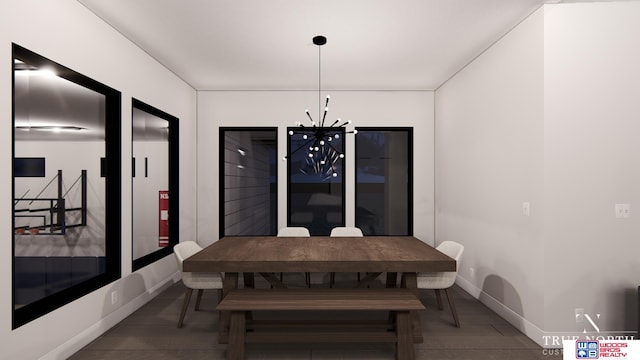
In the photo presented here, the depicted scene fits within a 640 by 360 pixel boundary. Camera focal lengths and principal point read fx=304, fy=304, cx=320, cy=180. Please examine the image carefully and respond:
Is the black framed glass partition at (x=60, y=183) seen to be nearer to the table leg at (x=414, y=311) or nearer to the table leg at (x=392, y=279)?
the table leg at (x=392, y=279)

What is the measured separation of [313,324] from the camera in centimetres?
247

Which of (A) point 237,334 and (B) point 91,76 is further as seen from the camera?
(B) point 91,76

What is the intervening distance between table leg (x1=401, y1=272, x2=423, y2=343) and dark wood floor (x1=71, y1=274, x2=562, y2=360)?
0.40 feet

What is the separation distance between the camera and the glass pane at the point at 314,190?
5066mm

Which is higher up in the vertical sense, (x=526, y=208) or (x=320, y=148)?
(x=320, y=148)

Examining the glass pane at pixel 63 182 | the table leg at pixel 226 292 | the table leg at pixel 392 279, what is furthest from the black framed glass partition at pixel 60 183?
the table leg at pixel 392 279

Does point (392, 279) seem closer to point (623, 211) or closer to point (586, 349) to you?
point (586, 349)

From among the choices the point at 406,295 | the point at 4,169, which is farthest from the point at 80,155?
the point at 406,295

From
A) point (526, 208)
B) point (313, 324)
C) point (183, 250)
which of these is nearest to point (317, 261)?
point (313, 324)

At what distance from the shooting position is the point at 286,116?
5.01m

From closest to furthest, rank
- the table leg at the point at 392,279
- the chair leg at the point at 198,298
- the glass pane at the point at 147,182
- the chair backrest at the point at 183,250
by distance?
the chair backrest at the point at 183,250 < the table leg at the point at 392,279 < the chair leg at the point at 198,298 < the glass pane at the point at 147,182

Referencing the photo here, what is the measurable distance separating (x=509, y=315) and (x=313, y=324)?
2.02 metres

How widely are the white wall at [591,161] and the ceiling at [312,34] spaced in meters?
0.55

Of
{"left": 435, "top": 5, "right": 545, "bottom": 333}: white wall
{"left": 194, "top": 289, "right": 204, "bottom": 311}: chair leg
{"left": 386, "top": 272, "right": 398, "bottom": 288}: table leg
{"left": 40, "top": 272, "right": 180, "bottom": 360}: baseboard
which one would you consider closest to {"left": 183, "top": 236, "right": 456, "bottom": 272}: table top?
{"left": 386, "top": 272, "right": 398, "bottom": 288}: table leg
